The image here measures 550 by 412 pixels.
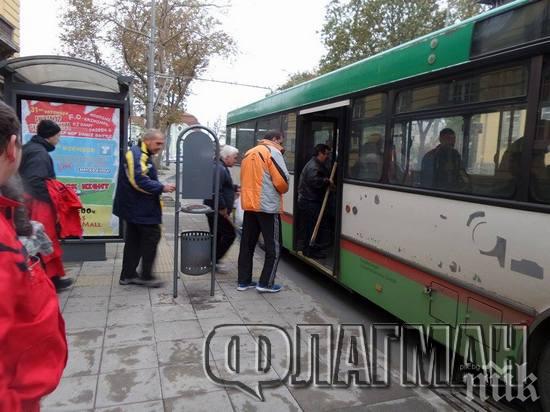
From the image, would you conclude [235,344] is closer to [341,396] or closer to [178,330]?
[178,330]

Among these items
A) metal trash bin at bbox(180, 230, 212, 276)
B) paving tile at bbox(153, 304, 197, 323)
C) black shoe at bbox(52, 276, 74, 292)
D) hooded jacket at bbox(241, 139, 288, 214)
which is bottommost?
paving tile at bbox(153, 304, 197, 323)

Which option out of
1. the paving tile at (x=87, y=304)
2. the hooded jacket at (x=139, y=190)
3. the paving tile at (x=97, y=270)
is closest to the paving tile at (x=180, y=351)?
the paving tile at (x=87, y=304)

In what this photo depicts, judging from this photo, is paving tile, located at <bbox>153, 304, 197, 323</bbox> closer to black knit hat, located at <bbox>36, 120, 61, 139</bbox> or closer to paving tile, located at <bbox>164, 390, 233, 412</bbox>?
paving tile, located at <bbox>164, 390, 233, 412</bbox>

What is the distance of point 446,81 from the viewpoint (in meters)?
3.63

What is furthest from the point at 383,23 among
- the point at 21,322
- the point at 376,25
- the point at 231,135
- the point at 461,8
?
the point at 21,322

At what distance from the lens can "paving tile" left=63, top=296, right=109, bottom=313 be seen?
15.7 feet

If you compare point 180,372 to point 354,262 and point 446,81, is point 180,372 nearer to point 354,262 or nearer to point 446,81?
point 354,262

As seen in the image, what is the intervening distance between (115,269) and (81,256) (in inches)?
26.1

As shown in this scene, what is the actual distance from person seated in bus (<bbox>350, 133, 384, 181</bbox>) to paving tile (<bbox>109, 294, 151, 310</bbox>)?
8.42 feet

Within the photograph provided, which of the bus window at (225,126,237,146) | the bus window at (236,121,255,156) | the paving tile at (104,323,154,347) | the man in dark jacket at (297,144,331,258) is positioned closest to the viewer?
the paving tile at (104,323,154,347)

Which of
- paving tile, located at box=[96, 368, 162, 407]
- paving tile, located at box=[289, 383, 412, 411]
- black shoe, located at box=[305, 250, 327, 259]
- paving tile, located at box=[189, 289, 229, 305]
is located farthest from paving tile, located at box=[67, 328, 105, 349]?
black shoe, located at box=[305, 250, 327, 259]

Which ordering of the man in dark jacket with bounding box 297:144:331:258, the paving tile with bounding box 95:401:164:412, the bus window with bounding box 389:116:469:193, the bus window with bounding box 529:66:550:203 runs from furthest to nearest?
the man in dark jacket with bounding box 297:144:331:258, the bus window with bounding box 389:116:469:193, the paving tile with bounding box 95:401:164:412, the bus window with bounding box 529:66:550:203

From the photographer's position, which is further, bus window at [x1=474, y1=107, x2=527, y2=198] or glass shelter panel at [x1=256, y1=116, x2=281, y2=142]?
glass shelter panel at [x1=256, y1=116, x2=281, y2=142]

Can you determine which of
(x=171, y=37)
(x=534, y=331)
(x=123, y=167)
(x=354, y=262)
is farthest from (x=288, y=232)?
(x=171, y=37)
